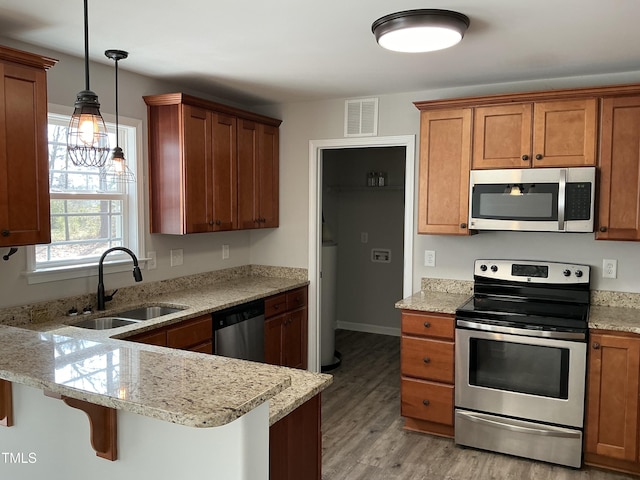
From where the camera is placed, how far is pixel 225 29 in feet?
8.59

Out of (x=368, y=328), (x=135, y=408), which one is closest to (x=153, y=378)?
(x=135, y=408)

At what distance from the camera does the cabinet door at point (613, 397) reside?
296cm

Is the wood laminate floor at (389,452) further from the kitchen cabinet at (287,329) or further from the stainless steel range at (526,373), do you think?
the kitchen cabinet at (287,329)

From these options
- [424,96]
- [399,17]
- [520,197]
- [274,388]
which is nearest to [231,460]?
[274,388]

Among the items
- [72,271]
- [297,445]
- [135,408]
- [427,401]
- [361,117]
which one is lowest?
[427,401]

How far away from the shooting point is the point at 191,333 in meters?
3.19

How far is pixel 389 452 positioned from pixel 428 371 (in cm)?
57

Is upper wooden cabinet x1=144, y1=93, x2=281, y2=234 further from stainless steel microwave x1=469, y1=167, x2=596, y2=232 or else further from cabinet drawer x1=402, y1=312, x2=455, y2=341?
stainless steel microwave x1=469, y1=167, x2=596, y2=232

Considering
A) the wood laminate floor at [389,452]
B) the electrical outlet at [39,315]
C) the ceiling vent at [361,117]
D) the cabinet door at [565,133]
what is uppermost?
the ceiling vent at [361,117]

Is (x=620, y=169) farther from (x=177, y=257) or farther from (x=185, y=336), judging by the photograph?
(x=177, y=257)

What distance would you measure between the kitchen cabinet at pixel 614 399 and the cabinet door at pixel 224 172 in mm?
2542

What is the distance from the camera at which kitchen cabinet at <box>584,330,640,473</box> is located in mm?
2955

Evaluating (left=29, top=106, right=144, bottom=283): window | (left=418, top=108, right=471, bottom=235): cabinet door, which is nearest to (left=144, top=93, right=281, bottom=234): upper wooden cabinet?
(left=29, top=106, right=144, bottom=283): window

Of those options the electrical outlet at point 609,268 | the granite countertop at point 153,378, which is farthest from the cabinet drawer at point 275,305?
the electrical outlet at point 609,268
